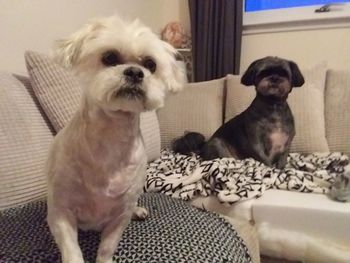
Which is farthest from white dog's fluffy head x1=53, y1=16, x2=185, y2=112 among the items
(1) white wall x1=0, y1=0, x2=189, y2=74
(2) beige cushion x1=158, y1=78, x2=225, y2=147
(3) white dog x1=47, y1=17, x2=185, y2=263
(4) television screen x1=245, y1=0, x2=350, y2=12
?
(4) television screen x1=245, y1=0, x2=350, y2=12

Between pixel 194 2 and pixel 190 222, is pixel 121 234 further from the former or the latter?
pixel 194 2

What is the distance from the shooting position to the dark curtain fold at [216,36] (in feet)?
7.50

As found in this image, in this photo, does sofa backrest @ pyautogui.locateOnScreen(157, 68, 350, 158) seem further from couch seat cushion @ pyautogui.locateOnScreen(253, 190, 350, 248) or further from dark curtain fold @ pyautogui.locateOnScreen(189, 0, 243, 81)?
couch seat cushion @ pyautogui.locateOnScreen(253, 190, 350, 248)

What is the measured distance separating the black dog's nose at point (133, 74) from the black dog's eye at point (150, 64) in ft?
0.19

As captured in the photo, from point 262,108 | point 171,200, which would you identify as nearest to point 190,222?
Result: point 171,200

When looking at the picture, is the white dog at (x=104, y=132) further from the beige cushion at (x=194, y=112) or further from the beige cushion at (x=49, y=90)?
the beige cushion at (x=194, y=112)

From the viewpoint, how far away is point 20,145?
106cm

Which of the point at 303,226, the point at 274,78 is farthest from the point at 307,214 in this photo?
the point at 274,78

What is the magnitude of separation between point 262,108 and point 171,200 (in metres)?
0.66

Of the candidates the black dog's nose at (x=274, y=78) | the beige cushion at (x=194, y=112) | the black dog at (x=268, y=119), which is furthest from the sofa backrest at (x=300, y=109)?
the black dog's nose at (x=274, y=78)

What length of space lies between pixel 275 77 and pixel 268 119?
180 mm

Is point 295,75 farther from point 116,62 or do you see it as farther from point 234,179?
point 116,62

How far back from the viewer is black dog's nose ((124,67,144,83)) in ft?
2.30

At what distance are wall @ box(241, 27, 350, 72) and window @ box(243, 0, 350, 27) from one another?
7 centimetres
